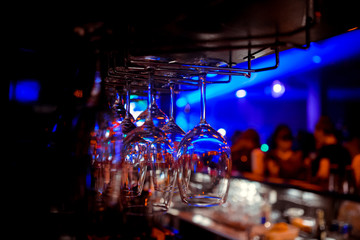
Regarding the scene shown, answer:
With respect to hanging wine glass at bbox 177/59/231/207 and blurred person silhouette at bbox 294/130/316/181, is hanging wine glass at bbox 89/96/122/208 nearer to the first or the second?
hanging wine glass at bbox 177/59/231/207

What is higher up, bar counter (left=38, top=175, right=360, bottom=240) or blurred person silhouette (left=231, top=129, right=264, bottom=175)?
blurred person silhouette (left=231, top=129, right=264, bottom=175)

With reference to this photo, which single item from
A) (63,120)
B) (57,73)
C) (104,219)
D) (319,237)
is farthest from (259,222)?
(63,120)

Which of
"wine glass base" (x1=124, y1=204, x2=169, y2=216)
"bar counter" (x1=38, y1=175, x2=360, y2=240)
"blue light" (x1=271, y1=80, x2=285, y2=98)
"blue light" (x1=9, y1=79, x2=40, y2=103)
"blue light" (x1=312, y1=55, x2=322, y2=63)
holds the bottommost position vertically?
"bar counter" (x1=38, y1=175, x2=360, y2=240)

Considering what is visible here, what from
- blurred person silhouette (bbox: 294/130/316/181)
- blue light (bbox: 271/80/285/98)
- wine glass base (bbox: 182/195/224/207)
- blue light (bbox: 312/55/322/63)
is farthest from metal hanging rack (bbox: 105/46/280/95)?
blue light (bbox: 271/80/285/98)

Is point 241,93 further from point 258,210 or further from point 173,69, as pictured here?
point 173,69

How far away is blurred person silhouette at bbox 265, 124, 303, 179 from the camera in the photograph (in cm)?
461

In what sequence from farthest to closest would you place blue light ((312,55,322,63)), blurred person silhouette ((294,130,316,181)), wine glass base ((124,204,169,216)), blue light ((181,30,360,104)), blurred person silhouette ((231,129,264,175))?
1. blurred person silhouette ((231,129,264,175))
2. blue light ((312,55,322,63))
3. blurred person silhouette ((294,130,316,181))
4. blue light ((181,30,360,104))
5. wine glass base ((124,204,169,216))

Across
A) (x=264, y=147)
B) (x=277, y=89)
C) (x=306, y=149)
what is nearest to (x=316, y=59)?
(x=277, y=89)

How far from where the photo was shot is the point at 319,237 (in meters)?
2.90

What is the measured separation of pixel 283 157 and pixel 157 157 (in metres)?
4.35

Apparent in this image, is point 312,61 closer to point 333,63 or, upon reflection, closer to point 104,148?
point 333,63

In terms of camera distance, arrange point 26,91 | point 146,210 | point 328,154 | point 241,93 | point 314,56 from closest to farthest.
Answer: point 146,210, point 26,91, point 328,154, point 314,56, point 241,93

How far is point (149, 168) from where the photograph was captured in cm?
67

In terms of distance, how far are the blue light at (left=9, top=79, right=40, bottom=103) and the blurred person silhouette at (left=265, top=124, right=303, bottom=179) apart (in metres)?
3.82
